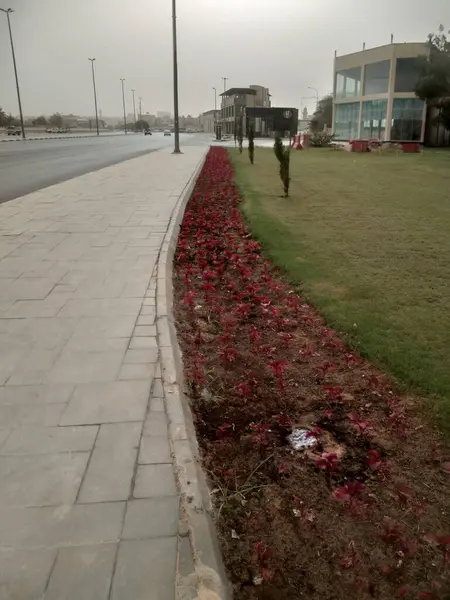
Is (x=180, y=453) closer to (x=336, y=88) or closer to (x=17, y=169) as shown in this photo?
(x=17, y=169)

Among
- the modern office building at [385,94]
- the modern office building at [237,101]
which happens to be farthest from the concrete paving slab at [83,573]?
the modern office building at [237,101]

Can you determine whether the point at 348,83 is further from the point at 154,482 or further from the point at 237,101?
the point at 154,482

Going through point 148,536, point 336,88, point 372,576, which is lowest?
point 372,576

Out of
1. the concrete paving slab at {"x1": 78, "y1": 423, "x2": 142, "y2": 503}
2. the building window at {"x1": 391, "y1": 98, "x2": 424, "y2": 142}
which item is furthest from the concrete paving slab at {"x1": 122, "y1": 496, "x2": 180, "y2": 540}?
the building window at {"x1": 391, "y1": 98, "x2": 424, "y2": 142}

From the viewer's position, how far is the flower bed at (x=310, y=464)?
7.29 ft

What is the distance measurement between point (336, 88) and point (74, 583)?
64593 mm

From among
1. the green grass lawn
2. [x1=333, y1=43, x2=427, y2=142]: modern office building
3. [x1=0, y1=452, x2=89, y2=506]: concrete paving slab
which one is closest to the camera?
[x1=0, y1=452, x2=89, y2=506]: concrete paving slab

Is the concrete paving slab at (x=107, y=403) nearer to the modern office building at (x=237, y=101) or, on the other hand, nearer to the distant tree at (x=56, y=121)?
the modern office building at (x=237, y=101)

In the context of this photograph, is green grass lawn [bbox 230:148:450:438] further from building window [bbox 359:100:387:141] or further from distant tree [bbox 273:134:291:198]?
building window [bbox 359:100:387:141]

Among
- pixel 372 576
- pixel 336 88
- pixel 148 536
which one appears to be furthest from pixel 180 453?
pixel 336 88

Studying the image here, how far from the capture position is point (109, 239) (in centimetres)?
788

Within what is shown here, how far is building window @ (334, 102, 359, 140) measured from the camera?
55.7 m

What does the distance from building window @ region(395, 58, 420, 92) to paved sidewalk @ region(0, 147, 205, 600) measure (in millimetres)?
50210

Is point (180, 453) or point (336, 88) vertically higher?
point (336, 88)
